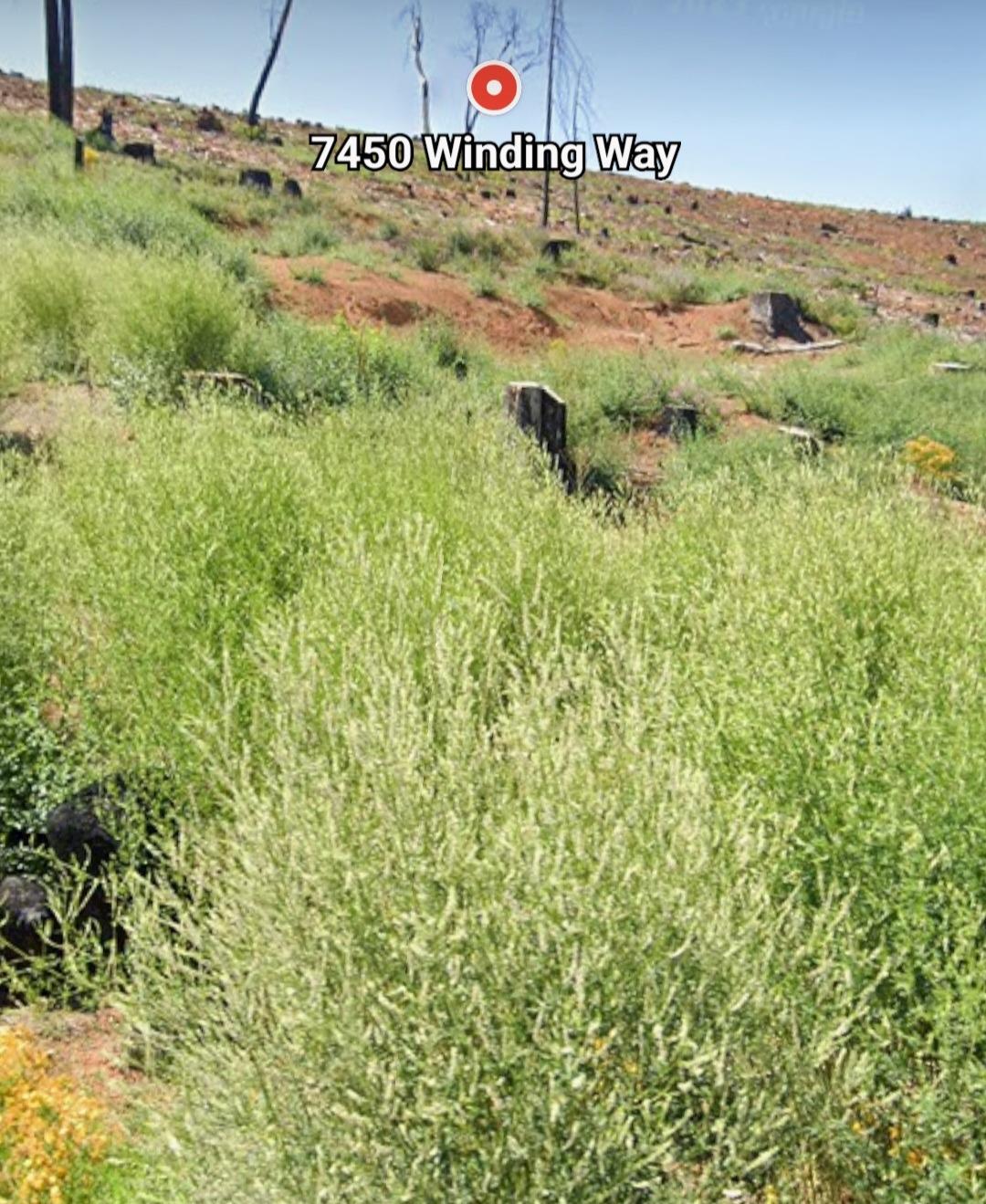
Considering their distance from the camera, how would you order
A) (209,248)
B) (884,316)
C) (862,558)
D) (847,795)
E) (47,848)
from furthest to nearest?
(884,316) < (209,248) < (862,558) < (47,848) < (847,795)

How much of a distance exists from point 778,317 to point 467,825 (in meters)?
18.3

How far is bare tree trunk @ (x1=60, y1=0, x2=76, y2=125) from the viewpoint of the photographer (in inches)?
848

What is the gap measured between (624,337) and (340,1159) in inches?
670

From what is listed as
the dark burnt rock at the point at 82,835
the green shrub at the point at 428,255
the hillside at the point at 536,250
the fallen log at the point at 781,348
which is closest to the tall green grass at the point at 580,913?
the dark burnt rock at the point at 82,835

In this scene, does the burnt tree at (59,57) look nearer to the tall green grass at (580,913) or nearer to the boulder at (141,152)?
the boulder at (141,152)

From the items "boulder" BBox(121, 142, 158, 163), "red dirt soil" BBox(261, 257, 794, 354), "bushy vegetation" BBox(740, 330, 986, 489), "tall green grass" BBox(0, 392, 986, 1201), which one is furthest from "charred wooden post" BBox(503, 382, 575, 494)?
"boulder" BBox(121, 142, 158, 163)

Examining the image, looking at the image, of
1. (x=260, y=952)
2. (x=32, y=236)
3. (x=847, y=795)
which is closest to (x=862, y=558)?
(x=847, y=795)

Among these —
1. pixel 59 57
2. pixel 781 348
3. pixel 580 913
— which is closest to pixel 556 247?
pixel 781 348

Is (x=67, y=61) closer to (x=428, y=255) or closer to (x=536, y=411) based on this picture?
(x=428, y=255)

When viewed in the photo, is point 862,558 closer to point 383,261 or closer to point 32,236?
point 32,236

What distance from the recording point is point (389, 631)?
3.03m

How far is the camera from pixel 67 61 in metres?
22.1

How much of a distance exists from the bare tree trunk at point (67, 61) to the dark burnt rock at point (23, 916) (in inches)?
894

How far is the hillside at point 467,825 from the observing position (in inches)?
61.2
